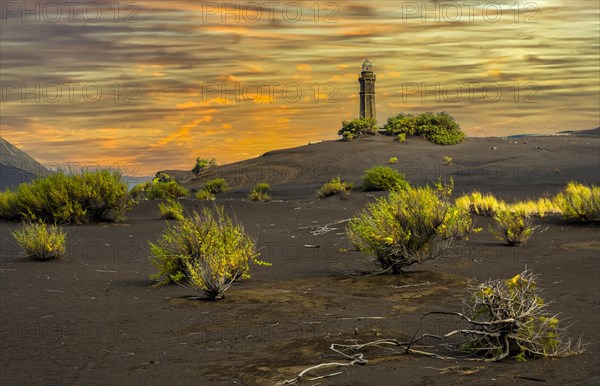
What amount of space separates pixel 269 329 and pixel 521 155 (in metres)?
48.9

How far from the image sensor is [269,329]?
373 inches

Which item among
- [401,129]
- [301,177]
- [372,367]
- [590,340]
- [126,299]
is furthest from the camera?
[401,129]

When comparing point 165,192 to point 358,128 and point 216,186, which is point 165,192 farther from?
point 358,128

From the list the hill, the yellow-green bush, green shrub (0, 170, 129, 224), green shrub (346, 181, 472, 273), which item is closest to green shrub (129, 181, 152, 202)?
the hill

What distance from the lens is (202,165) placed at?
211 ft

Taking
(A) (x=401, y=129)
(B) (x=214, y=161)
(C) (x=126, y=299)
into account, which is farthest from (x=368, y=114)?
(C) (x=126, y=299)

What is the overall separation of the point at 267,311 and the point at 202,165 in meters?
54.6

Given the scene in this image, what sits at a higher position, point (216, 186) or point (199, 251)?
point (199, 251)

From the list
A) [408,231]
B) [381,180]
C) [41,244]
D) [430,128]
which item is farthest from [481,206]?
[430,128]

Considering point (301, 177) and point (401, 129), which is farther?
point (401, 129)

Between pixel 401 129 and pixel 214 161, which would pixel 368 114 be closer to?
pixel 401 129

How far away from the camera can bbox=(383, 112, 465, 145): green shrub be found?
63.5 meters

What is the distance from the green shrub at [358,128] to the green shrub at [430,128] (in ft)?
4.86

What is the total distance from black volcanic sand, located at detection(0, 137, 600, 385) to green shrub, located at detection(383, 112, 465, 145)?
136 ft
